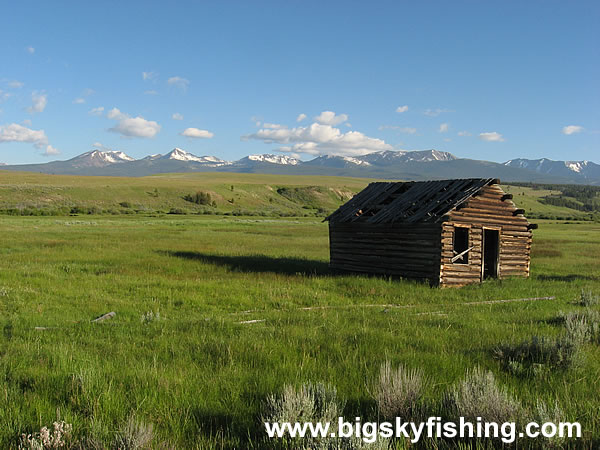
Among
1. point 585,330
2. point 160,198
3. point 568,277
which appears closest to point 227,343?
point 585,330

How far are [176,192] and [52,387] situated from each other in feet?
343

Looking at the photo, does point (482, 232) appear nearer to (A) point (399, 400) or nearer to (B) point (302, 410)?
(A) point (399, 400)

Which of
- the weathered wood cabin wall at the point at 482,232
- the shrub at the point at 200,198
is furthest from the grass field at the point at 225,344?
the shrub at the point at 200,198

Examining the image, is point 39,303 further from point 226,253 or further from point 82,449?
point 226,253

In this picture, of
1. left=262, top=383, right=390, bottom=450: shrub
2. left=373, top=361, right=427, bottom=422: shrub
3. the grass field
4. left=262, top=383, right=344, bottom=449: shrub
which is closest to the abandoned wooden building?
the grass field

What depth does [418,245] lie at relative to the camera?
812 inches

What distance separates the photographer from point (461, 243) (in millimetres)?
26969

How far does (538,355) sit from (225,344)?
189 inches

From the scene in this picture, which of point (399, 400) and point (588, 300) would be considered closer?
point (399, 400)

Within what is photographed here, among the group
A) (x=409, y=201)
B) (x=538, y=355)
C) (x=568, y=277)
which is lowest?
(x=568, y=277)

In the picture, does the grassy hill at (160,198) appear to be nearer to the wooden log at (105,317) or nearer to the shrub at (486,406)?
the wooden log at (105,317)

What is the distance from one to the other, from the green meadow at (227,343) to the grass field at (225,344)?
3 centimetres

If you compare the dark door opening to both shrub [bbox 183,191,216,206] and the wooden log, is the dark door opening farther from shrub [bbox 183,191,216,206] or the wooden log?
shrub [bbox 183,191,216,206]

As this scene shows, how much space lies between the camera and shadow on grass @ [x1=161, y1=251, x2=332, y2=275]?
22.5 meters
